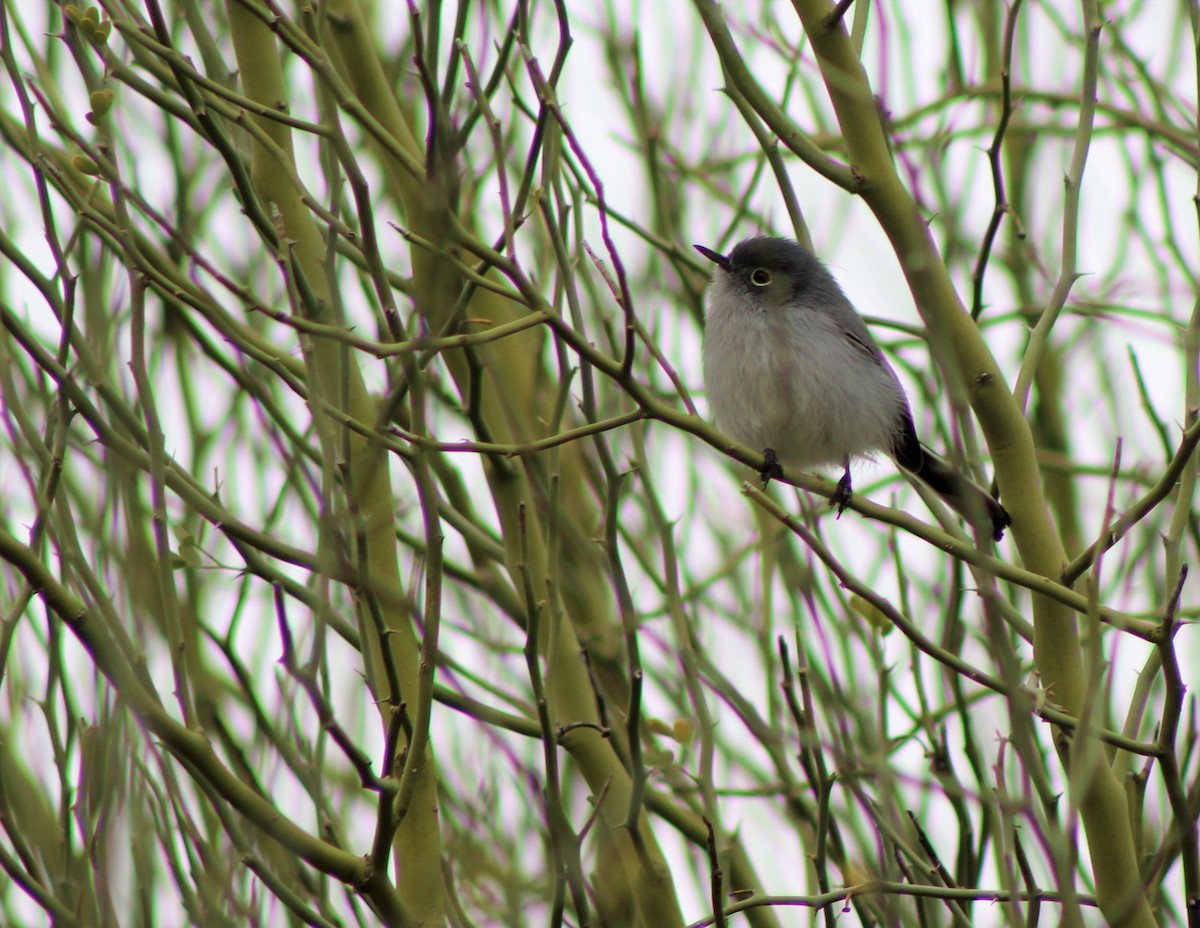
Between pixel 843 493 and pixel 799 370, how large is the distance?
1124 millimetres

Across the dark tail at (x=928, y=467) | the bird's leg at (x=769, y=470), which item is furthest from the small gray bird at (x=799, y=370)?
the bird's leg at (x=769, y=470)

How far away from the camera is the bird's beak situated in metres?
5.09

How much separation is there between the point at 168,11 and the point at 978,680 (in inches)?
146

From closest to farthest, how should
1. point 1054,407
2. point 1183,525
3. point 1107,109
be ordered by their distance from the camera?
1. point 1183,525
2. point 1107,109
3. point 1054,407

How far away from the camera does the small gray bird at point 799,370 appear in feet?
16.8

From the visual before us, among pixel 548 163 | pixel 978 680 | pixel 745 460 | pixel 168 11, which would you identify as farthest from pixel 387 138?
pixel 168 11

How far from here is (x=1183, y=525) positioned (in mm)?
2900

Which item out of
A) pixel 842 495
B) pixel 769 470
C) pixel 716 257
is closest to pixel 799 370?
pixel 716 257

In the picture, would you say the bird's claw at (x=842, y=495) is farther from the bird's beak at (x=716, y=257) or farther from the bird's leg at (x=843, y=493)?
the bird's beak at (x=716, y=257)

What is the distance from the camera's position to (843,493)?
163 inches

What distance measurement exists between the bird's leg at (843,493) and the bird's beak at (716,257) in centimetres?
89

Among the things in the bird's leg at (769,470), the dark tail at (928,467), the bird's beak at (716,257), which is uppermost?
the bird's beak at (716,257)

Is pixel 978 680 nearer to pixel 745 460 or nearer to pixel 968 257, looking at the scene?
pixel 745 460

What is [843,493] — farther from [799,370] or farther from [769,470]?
[799,370]
